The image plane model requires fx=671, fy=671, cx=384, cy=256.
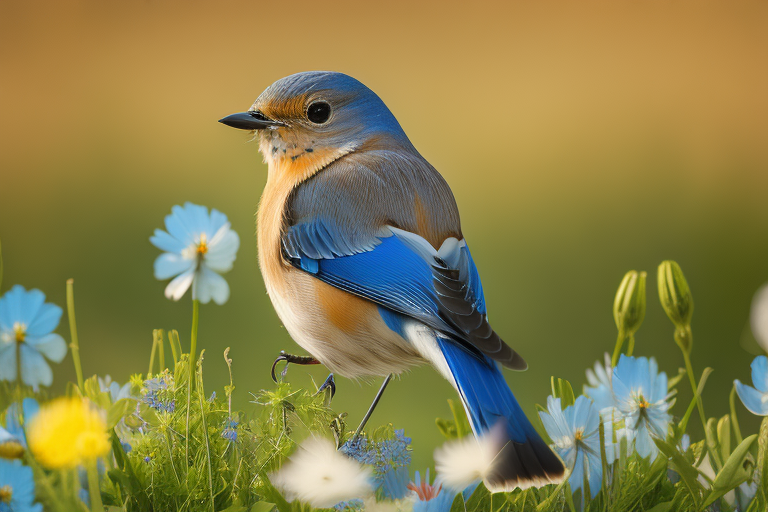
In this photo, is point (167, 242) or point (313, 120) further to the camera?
point (313, 120)

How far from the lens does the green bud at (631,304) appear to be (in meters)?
0.79

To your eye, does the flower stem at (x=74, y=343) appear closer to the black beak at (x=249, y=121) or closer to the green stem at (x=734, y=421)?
the black beak at (x=249, y=121)

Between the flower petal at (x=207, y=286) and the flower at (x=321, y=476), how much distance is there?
0.58 feet

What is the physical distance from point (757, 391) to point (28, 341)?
0.81 meters

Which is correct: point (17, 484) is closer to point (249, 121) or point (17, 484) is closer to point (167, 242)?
point (167, 242)

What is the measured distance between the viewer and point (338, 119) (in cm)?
89

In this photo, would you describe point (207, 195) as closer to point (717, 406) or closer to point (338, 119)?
point (338, 119)

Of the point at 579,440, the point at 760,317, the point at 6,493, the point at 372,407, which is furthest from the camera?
the point at 760,317

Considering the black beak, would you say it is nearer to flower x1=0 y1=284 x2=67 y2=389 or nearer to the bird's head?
the bird's head

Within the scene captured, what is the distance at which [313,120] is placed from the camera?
88cm

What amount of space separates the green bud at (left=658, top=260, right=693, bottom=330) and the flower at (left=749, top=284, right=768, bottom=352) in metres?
0.16

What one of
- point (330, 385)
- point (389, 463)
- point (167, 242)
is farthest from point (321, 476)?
point (167, 242)

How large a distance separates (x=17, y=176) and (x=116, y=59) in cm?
22

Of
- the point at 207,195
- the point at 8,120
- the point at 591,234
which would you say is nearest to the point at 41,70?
the point at 8,120
